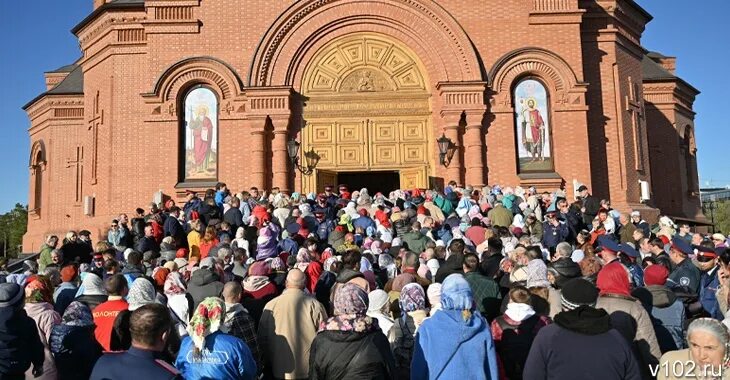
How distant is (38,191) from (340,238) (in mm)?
22884

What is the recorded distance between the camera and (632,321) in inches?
203

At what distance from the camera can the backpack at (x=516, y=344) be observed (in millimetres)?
5352

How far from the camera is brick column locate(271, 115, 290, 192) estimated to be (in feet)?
66.0

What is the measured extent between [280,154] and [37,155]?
16.3m

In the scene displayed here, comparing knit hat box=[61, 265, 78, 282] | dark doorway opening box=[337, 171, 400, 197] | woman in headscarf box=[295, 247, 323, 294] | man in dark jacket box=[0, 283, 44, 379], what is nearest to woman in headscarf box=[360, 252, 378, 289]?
woman in headscarf box=[295, 247, 323, 294]

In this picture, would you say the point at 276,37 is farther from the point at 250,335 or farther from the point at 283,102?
the point at 250,335

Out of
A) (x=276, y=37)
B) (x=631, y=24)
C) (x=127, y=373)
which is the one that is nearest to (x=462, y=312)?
(x=127, y=373)

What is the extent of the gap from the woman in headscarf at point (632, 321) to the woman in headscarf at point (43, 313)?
4.71 meters

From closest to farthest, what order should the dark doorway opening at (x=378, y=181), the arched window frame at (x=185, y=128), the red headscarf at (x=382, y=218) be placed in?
1. the red headscarf at (x=382, y=218)
2. the arched window frame at (x=185, y=128)
3. the dark doorway opening at (x=378, y=181)

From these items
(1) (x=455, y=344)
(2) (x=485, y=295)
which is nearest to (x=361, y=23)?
(2) (x=485, y=295)

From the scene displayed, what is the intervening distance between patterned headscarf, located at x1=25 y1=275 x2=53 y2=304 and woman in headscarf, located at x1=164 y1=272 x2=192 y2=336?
117 cm

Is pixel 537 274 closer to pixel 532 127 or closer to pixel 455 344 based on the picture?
pixel 455 344

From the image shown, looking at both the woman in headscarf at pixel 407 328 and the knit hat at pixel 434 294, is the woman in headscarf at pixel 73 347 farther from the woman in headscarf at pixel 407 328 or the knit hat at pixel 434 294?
the knit hat at pixel 434 294

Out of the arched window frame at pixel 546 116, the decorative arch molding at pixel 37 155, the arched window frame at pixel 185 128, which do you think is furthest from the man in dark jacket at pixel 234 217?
the decorative arch molding at pixel 37 155
